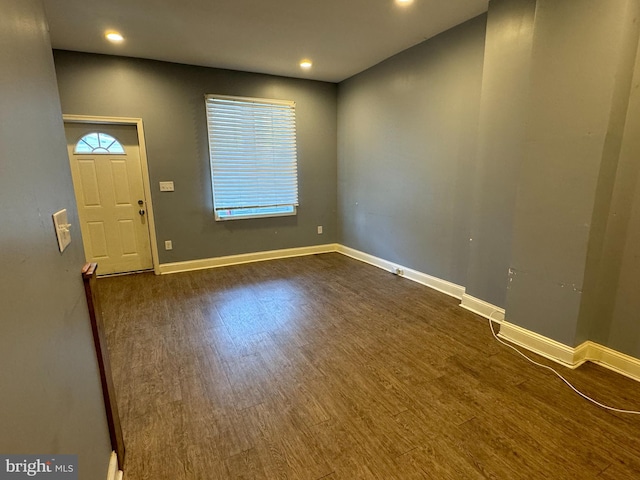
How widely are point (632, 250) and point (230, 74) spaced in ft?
15.3

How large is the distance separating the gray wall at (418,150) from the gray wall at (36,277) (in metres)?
3.21

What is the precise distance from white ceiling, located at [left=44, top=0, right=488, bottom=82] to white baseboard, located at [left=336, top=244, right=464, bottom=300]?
2.64m

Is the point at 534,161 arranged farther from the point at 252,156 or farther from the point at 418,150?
the point at 252,156

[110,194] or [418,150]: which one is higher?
[418,150]

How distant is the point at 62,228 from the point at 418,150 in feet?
11.6

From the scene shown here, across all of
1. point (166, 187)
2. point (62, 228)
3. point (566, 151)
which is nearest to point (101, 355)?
point (62, 228)

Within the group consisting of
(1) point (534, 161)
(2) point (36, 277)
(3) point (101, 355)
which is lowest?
(3) point (101, 355)

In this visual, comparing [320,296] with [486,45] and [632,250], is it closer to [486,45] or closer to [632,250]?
[632,250]

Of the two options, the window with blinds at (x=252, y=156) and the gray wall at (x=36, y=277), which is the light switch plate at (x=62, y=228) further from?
the window with blinds at (x=252, y=156)

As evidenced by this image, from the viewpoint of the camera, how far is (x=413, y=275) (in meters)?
3.97

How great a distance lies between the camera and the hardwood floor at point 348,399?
1477 millimetres

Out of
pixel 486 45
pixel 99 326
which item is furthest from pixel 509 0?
pixel 99 326

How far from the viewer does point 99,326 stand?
4.40 feet

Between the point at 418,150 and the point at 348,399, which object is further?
the point at 418,150
